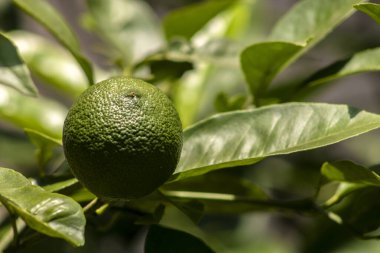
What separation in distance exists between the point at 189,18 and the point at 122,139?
0.51m

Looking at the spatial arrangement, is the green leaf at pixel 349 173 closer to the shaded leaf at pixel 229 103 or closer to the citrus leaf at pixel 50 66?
the shaded leaf at pixel 229 103

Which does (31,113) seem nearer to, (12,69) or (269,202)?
(12,69)

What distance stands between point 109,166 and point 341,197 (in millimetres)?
319

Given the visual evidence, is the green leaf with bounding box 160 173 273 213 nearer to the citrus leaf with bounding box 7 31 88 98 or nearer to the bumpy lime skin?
the bumpy lime skin

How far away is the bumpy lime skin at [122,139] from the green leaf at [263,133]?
0.06 meters

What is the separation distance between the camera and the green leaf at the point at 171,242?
2.43ft

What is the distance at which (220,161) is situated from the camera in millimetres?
740

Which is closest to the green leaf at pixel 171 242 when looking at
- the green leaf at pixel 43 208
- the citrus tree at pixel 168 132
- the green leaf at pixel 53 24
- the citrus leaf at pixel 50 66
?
the citrus tree at pixel 168 132

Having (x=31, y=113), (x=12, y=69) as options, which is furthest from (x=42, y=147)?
(x=31, y=113)

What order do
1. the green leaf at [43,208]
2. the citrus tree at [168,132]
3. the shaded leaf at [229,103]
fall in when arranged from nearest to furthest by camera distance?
1. the green leaf at [43,208]
2. the citrus tree at [168,132]
3. the shaded leaf at [229,103]

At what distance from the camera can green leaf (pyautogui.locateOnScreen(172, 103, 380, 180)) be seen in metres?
0.72

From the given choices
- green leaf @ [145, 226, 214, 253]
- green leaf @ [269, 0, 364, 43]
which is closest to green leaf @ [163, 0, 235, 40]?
green leaf @ [269, 0, 364, 43]

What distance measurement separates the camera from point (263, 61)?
89 centimetres

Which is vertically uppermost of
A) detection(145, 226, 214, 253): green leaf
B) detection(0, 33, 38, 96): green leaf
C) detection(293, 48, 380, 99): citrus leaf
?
detection(0, 33, 38, 96): green leaf
